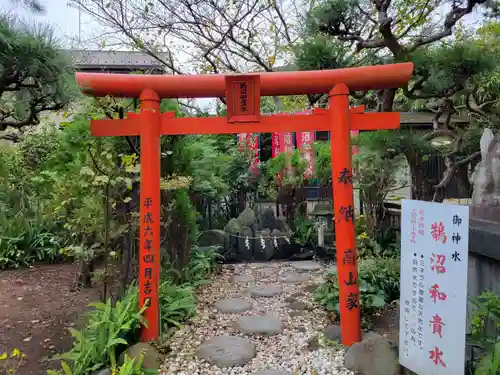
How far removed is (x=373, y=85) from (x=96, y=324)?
3583mm

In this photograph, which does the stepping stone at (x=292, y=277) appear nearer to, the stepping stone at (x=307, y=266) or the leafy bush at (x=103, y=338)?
the stepping stone at (x=307, y=266)

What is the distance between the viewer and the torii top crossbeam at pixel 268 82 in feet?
13.0

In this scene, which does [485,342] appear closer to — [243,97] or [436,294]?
[436,294]

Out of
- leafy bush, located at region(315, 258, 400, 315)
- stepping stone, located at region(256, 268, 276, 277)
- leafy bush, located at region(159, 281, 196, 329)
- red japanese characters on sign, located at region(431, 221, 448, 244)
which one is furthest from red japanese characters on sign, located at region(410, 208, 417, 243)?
stepping stone, located at region(256, 268, 276, 277)

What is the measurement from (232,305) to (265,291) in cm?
78

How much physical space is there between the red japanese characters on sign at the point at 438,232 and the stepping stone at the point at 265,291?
3.37 metres

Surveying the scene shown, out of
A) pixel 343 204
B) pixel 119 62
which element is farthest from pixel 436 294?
pixel 119 62

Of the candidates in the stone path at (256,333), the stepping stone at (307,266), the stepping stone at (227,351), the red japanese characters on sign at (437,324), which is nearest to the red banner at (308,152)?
the stepping stone at (307,266)

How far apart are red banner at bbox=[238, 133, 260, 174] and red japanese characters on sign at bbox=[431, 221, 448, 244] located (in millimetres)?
8394

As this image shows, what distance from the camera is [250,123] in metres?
4.03

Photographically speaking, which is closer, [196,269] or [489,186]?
[489,186]

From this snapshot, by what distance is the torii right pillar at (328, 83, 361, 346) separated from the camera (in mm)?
3900

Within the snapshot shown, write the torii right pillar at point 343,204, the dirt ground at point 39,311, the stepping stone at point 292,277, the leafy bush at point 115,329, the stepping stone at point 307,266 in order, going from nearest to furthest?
1. the leafy bush at point 115,329
2. the torii right pillar at point 343,204
3. the dirt ground at point 39,311
4. the stepping stone at point 292,277
5. the stepping stone at point 307,266

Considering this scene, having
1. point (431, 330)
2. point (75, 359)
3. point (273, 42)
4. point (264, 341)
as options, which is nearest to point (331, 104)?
point (431, 330)
